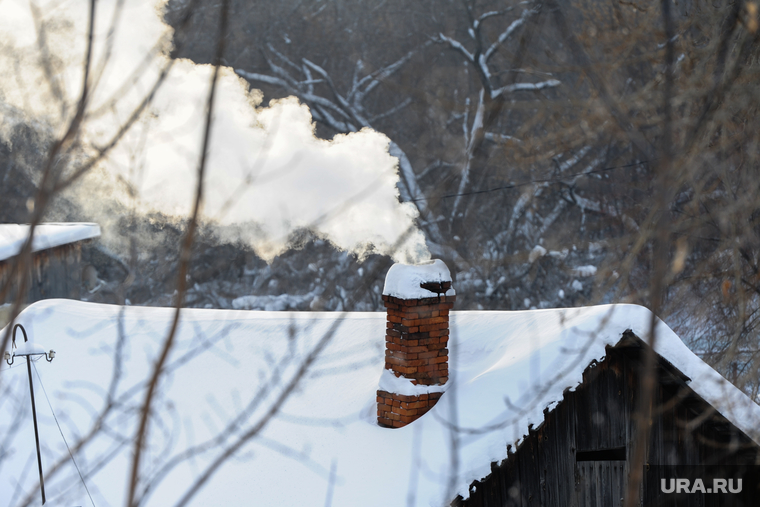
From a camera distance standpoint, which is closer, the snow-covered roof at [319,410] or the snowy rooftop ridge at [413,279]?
the snow-covered roof at [319,410]

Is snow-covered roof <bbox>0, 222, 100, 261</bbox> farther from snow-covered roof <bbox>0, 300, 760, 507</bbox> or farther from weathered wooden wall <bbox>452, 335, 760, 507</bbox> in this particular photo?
weathered wooden wall <bbox>452, 335, 760, 507</bbox>

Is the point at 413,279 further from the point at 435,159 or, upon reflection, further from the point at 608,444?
the point at 435,159

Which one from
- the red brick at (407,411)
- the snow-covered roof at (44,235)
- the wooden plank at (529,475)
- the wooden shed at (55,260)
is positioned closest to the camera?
the wooden plank at (529,475)

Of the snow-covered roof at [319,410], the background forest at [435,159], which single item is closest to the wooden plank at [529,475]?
the snow-covered roof at [319,410]

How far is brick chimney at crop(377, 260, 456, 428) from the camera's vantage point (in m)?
5.39

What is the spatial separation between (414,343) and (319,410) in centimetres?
114

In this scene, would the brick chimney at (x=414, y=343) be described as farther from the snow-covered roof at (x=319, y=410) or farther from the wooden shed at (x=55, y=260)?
the wooden shed at (x=55, y=260)

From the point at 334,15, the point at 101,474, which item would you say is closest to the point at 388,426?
the point at 101,474

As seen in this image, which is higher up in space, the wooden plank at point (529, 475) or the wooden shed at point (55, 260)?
the wooden shed at point (55, 260)

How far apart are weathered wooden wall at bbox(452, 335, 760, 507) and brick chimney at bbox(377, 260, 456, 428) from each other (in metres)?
0.85

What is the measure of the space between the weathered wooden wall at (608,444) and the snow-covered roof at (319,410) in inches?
11.3

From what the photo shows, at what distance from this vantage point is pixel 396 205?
274 inches

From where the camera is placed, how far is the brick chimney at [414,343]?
539 cm

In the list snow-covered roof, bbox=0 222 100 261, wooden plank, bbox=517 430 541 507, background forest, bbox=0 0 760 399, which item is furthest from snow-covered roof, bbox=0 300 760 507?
background forest, bbox=0 0 760 399
